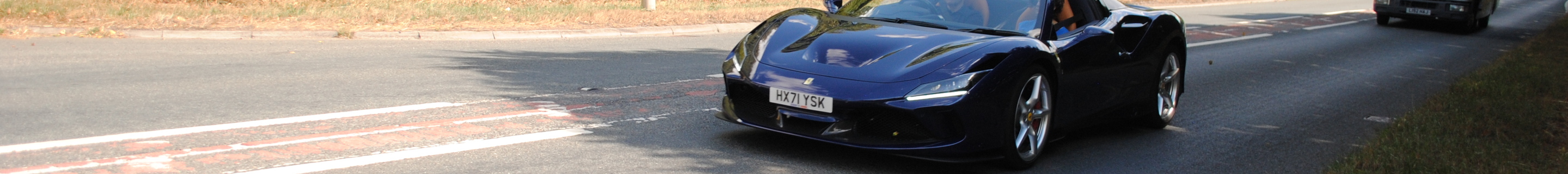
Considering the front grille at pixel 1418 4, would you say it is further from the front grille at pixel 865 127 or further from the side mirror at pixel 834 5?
the front grille at pixel 865 127

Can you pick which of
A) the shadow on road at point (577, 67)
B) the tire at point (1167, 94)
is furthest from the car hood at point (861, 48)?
the shadow on road at point (577, 67)

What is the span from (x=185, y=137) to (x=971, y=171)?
3.25m

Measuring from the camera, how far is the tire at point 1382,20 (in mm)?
21297

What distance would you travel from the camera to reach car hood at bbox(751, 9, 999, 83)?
4559mm

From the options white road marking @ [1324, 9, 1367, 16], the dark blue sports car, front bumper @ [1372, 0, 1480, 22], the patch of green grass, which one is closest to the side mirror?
the dark blue sports car

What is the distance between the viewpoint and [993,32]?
5.36 metres

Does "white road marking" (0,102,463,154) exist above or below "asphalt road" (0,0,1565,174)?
above

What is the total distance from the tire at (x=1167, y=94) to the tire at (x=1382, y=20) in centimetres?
1642

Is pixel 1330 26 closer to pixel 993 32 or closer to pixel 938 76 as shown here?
pixel 993 32

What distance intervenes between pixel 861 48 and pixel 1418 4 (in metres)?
18.9

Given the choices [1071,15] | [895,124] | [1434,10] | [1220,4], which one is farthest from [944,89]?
[1220,4]

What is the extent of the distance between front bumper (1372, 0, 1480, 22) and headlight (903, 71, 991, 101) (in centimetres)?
1858

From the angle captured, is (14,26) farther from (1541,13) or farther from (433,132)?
(1541,13)

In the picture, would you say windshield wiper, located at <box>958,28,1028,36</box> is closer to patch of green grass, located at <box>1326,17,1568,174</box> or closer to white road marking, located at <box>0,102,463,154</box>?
patch of green grass, located at <box>1326,17,1568,174</box>
